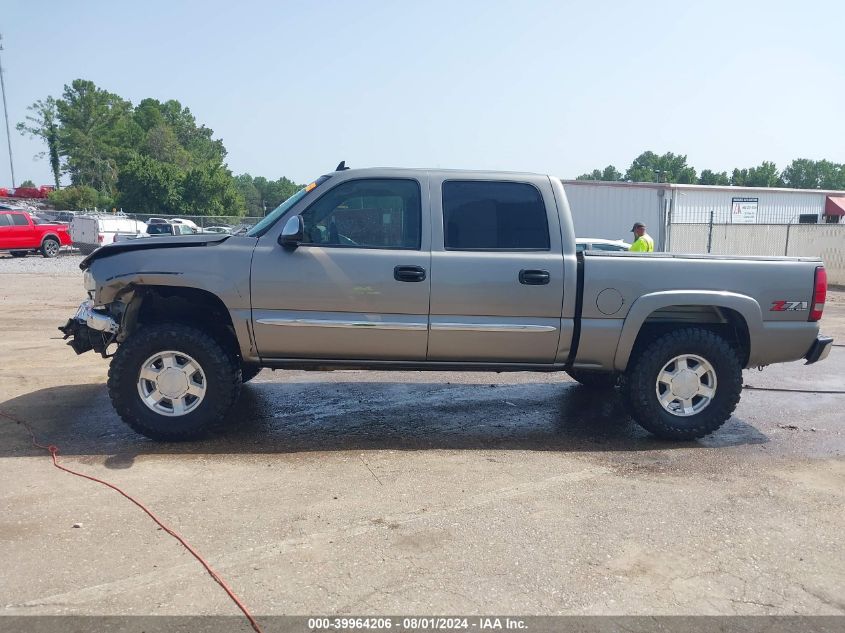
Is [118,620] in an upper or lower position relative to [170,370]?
lower

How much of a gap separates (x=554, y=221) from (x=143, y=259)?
3.14 m

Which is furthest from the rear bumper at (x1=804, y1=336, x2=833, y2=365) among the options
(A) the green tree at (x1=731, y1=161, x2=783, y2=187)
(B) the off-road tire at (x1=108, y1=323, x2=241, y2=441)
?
(A) the green tree at (x1=731, y1=161, x2=783, y2=187)

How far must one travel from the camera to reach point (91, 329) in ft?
18.0

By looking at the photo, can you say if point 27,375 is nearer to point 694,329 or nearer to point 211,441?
point 211,441

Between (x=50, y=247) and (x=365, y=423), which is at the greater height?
(x=50, y=247)

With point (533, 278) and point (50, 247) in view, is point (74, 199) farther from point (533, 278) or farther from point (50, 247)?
point (533, 278)

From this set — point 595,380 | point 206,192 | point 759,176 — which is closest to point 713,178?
point 759,176

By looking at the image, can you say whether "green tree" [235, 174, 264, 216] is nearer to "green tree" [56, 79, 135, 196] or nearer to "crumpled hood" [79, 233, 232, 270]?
"green tree" [56, 79, 135, 196]

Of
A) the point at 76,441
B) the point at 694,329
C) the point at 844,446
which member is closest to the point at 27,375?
the point at 76,441

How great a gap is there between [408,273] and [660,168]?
119 meters

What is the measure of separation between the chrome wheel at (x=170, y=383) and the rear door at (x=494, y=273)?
1.80 m

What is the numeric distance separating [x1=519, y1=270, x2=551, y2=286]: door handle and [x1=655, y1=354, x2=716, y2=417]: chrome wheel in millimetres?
1211

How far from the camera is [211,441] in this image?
5.46 meters

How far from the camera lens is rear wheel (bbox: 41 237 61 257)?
26.5 m
